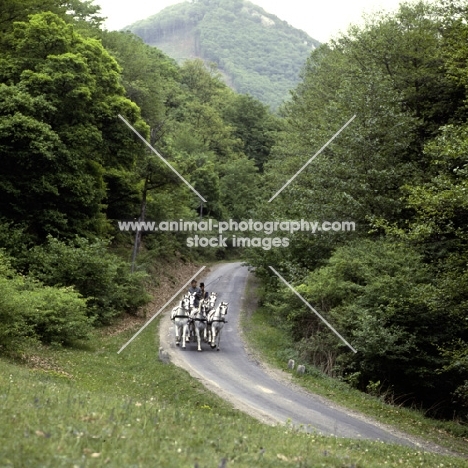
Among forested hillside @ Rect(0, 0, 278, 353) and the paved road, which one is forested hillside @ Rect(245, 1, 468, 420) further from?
forested hillside @ Rect(0, 0, 278, 353)

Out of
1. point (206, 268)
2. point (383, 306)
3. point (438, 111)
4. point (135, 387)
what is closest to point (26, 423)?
point (135, 387)

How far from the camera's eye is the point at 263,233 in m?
34.7

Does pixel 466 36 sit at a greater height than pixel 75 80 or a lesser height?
greater

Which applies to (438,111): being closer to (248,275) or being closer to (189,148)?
(248,275)

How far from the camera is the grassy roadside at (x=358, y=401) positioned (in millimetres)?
15523

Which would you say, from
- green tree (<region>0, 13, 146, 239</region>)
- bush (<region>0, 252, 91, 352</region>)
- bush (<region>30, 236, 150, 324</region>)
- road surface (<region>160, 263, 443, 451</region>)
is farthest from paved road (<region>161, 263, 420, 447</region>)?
green tree (<region>0, 13, 146, 239</region>)

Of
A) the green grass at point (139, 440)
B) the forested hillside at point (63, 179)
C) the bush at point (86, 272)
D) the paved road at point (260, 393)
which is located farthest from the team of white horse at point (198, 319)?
the green grass at point (139, 440)

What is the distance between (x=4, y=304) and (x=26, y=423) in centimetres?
→ 1041

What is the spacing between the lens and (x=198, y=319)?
22859 millimetres

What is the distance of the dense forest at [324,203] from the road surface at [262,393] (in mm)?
2939

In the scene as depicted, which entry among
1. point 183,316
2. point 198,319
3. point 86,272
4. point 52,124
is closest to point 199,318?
point 198,319

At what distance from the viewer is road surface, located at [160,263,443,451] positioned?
14.8 m

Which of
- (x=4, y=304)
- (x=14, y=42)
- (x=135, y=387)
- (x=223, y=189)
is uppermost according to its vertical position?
(x=14, y=42)

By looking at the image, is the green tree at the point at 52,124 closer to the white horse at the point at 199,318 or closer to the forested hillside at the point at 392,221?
the white horse at the point at 199,318
